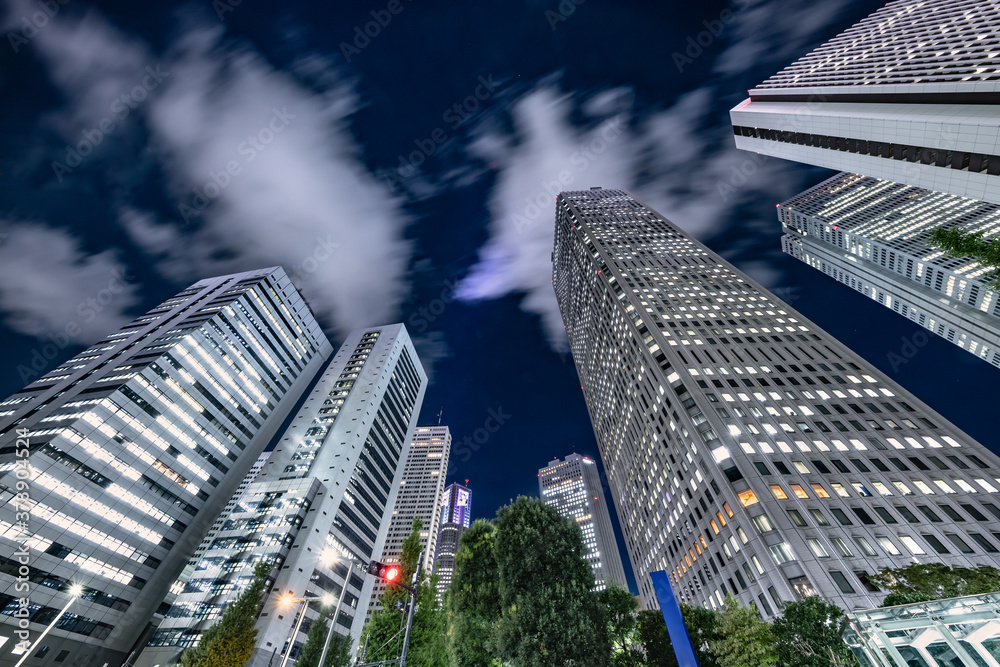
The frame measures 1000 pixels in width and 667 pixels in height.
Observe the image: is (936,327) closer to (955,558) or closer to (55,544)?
(955,558)

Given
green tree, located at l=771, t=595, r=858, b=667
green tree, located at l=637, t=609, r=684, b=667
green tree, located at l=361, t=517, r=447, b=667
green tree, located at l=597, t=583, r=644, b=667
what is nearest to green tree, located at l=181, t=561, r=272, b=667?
green tree, located at l=361, t=517, r=447, b=667

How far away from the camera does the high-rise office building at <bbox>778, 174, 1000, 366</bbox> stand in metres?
90.8

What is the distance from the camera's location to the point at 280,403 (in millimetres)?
80125

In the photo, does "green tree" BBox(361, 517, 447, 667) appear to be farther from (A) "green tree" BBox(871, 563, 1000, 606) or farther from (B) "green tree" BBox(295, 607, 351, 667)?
(A) "green tree" BBox(871, 563, 1000, 606)

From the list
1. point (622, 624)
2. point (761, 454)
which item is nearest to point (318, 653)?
point (622, 624)

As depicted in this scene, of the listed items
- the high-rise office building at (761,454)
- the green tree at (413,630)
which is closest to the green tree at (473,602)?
the green tree at (413,630)

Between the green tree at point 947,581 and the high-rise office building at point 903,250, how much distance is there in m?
88.6

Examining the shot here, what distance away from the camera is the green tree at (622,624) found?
24.8 metres

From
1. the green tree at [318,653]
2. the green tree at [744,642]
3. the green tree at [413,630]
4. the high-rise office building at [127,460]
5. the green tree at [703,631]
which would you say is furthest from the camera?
the high-rise office building at [127,460]

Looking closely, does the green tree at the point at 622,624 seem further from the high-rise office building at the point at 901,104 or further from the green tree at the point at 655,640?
the high-rise office building at the point at 901,104

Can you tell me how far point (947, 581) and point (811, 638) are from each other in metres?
13.6

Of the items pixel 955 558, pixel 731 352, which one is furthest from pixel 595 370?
pixel 955 558

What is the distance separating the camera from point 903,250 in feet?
343

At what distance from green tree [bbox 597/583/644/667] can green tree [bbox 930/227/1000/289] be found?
2706cm
